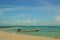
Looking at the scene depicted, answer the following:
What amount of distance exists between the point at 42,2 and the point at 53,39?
659 millimetres

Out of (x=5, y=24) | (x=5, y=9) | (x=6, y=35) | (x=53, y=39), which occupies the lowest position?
(x=53, y=39)

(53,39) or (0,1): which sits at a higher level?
(0,1)

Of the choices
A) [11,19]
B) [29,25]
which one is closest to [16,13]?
[11,19]

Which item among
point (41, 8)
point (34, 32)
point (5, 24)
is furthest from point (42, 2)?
point (5, 24)

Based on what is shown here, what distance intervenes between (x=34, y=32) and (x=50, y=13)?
18.6 inches

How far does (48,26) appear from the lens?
237 cm

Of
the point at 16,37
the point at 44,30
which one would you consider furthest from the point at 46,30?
the point at 16,37

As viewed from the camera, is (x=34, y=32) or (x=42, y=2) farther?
(x=34, y=32)

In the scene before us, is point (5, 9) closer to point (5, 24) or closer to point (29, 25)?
point (5, 24)

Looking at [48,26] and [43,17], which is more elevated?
[43,17]

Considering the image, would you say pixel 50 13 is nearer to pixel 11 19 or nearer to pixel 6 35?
pixel 11 19

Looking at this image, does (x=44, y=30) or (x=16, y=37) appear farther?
(x=44, y=30)

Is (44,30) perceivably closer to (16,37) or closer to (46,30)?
(46,30)

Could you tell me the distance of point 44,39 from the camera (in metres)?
2.36
